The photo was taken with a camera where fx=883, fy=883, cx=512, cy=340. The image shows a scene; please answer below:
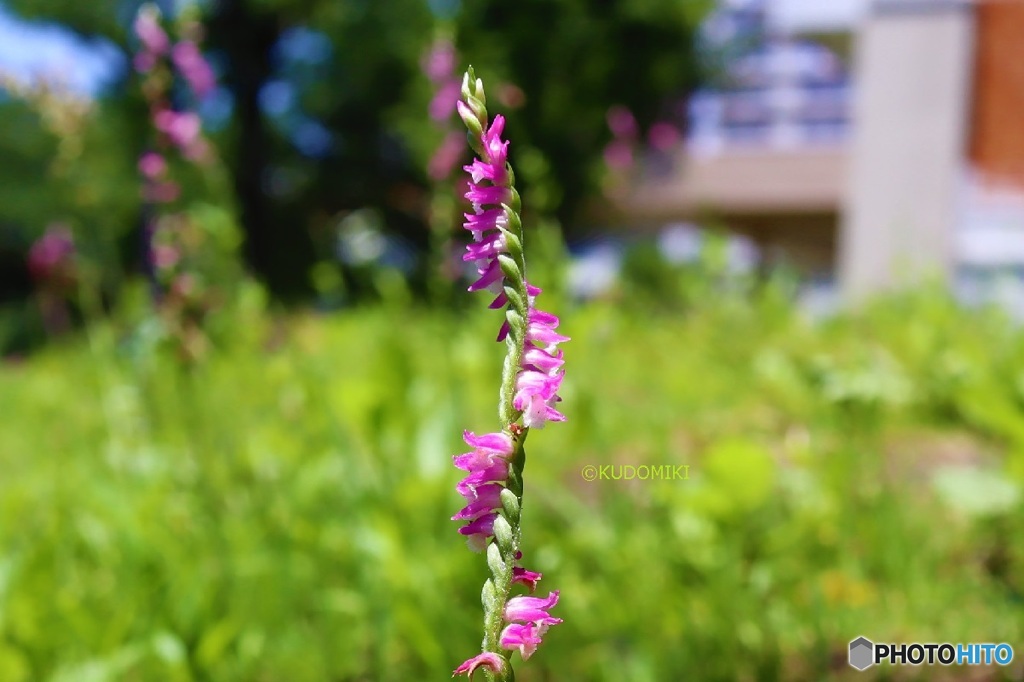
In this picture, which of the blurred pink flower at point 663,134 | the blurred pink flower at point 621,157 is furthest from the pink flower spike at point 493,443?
the blurred pink flower at point 663,134

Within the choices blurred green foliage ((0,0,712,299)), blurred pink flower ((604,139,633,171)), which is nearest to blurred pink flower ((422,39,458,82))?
blurred pink flower ((604,139,633,171))

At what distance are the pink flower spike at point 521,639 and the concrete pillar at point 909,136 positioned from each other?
7.03 meters

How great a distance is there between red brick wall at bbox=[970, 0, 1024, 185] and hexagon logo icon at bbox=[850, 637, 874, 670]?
6.31 metres

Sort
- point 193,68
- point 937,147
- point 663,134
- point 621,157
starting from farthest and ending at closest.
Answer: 1. point 663,134
2. point 937,147
3. point 621,157
4. point 193,68

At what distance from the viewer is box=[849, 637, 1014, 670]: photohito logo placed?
1515 mm

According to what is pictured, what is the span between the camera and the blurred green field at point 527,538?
5.02 feet

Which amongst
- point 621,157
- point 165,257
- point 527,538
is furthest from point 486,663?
point 621,157

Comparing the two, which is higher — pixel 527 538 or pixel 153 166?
pixel 153 166

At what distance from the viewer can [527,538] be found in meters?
1.84

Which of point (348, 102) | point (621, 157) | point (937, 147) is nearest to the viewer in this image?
point (621, 157)

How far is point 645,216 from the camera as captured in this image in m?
23.4

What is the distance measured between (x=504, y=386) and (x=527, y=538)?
142cm

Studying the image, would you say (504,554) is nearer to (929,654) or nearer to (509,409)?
(509,409)

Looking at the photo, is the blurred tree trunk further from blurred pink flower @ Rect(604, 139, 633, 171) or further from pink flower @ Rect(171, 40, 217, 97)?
pink flower @ Rect(171, 40, 217, 97)
